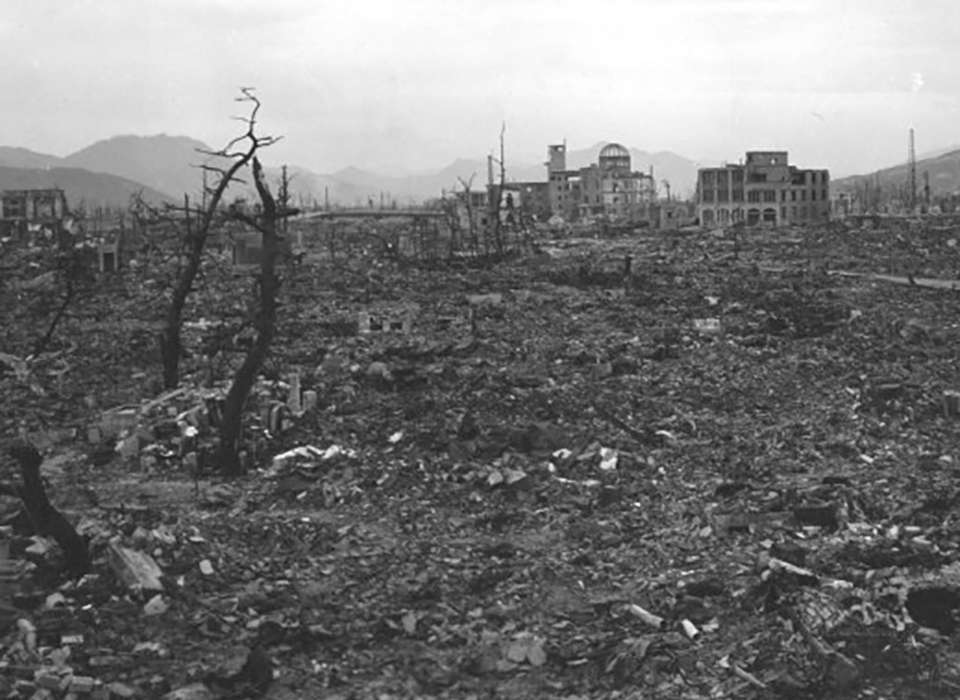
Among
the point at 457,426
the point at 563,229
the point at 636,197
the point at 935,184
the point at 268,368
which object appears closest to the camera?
the point at 457,426

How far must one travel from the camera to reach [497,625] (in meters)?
6.69

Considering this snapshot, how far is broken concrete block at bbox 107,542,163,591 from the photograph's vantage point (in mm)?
6840

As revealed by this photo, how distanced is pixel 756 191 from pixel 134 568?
5920cm

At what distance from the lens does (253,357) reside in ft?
35.1

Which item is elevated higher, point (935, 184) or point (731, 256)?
point (935, 184)

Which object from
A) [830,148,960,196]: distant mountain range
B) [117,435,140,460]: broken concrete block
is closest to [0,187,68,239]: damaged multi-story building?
[117,435,140,460]: broken concrete block

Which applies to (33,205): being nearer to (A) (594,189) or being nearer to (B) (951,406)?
(A) (594,189)

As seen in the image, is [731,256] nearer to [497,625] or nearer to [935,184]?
[497,625]

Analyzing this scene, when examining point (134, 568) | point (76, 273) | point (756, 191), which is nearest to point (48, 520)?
point (134, 568)

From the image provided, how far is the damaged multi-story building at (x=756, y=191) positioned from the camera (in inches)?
2450

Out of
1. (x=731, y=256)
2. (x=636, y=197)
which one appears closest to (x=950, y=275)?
(x=731, y=256)

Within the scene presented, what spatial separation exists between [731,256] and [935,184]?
135 meters

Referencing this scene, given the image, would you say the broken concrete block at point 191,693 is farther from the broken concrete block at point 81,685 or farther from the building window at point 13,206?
the building window at point 13,206

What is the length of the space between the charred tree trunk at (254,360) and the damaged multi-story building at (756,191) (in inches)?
2089
